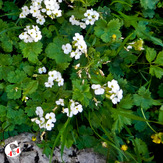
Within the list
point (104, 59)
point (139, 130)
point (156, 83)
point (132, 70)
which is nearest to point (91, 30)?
point (104, 59)

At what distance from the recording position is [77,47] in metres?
2.53

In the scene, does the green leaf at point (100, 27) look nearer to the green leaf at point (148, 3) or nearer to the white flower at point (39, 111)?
the green leaf at point (148, 3)

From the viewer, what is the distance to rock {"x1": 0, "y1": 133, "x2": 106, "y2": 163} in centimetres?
282

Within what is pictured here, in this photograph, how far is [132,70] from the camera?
10.5 feet

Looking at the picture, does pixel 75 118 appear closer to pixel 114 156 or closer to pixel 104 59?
pixel 114 156

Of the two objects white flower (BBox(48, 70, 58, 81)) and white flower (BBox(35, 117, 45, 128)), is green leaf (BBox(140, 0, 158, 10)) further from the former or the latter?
white flower (BBox(35, 117, 45, 128))

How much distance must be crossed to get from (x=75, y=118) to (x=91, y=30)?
1290 millimetres

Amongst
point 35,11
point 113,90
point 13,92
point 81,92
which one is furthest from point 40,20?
point 113,90

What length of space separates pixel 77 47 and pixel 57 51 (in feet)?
1.31

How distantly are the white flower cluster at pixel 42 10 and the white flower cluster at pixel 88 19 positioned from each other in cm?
21

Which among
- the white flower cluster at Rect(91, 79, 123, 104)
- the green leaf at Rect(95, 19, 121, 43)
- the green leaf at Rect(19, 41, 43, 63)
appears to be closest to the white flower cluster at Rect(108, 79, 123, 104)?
the white flower cluster at Rect(91, 79, 123, 104)

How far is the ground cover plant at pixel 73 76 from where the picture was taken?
2.68m

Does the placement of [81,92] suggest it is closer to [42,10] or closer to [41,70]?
[41,70]

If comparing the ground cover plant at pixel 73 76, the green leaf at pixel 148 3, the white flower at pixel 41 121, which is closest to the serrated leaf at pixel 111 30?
the ground cover plant at pixel 73 76
